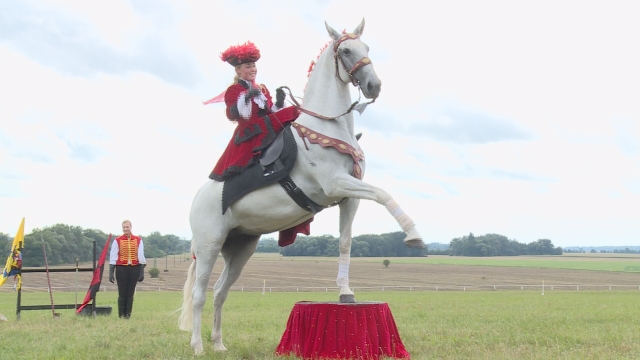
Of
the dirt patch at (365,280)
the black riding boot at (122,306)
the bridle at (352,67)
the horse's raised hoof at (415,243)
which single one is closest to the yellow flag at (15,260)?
the black riding boot at (122,306)

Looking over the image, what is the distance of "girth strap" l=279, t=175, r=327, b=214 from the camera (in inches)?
241

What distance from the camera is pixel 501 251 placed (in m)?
125

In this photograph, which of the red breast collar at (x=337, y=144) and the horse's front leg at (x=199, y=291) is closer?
the red breast collar at (x=337, y=144)

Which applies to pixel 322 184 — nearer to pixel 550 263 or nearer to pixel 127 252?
pixel 127 252

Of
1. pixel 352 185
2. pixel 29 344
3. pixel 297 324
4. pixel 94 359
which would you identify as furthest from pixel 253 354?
pixel 29 344

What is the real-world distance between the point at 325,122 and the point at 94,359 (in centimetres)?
368

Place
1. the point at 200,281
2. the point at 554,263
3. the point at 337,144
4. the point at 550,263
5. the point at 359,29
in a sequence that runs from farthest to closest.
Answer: the point at 554,263 < the point at 550,263 < the point at 200,281 < the point at 359,29 < the point at 337,144

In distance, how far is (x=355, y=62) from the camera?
232 inches

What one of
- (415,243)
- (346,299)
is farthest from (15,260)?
(415,243)

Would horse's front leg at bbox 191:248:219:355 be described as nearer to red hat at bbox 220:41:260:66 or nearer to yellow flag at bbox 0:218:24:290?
red hat at bbox 220:41:260:66

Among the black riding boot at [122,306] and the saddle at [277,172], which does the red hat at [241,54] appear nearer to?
the saddle at [277,172]

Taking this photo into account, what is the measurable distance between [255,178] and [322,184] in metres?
0.82

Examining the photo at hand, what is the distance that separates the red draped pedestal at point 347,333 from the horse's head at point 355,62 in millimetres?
2243

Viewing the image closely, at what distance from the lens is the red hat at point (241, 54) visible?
22.4ft
